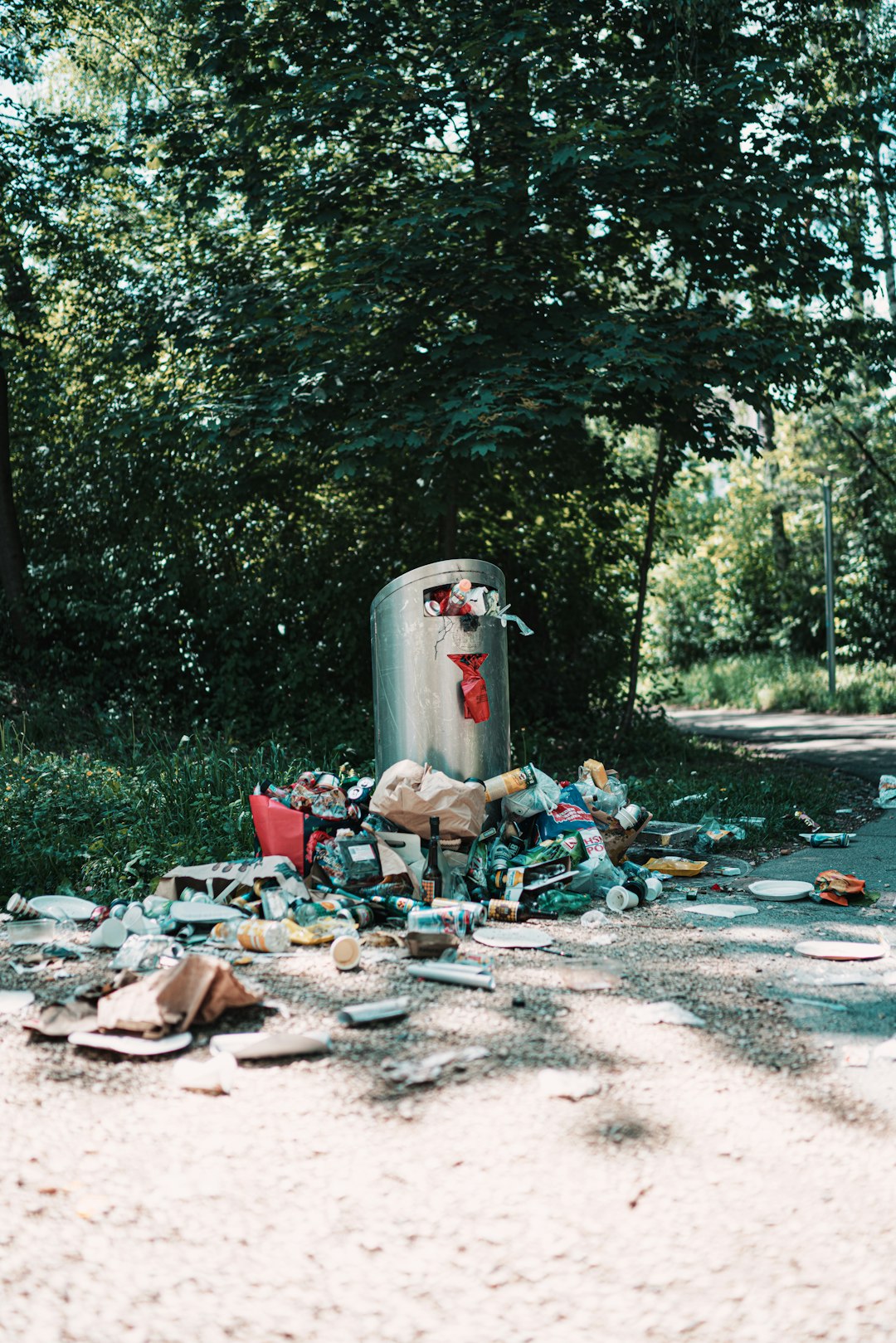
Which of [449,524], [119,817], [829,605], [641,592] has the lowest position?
[119,817]

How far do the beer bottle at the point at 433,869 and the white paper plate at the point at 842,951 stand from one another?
147cm

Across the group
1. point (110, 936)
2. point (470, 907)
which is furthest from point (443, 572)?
point (110, 936)

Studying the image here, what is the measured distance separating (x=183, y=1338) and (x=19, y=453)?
10631 millimetres

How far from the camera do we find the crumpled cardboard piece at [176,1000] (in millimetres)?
2947

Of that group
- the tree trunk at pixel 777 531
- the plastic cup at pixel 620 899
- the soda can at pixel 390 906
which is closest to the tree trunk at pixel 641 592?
the plastic cup at pixel 620 899

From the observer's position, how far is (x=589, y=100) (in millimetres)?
7551

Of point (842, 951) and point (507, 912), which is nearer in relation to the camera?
point (842, 951)

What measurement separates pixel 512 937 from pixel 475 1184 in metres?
2.00

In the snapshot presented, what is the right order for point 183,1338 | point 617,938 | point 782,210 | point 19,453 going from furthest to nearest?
1. point 19,453
2. point 782,210
3. point 617,938
4. point 183,1338

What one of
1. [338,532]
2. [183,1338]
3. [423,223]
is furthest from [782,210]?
[183,1338]

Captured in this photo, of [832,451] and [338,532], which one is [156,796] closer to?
[338,532]

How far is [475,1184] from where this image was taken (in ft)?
7.04

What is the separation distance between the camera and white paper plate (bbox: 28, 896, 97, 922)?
442 centimetres

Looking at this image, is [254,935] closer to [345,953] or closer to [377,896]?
[345,953]
